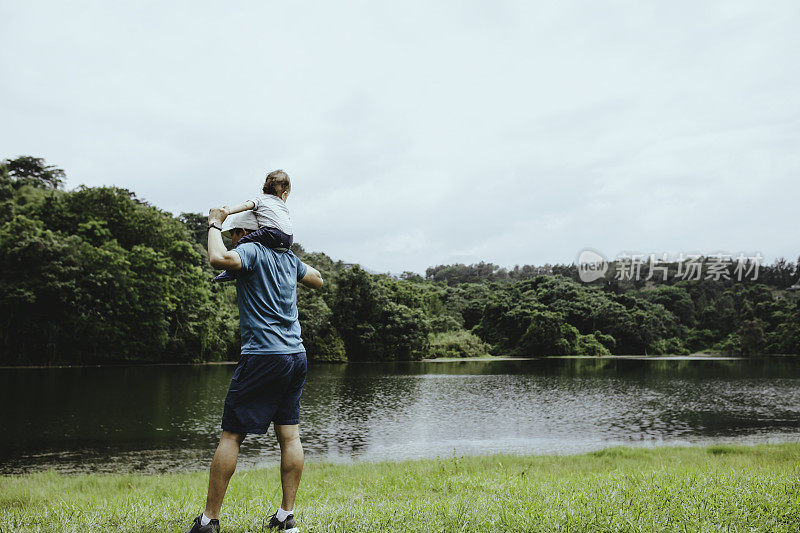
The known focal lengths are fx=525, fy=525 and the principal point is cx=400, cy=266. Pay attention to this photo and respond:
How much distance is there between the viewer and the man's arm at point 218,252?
300cm

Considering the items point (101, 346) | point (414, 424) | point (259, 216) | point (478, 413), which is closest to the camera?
point (259, 216)

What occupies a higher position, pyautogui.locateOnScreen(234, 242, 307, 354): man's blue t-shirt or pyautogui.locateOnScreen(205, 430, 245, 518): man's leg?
pyautogui.locateOnScreen(234, 242, 307, 354): man's blue t-shirt

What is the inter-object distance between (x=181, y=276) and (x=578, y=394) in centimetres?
2987

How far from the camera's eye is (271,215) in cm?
342

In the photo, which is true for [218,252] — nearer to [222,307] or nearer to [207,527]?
[207,527]

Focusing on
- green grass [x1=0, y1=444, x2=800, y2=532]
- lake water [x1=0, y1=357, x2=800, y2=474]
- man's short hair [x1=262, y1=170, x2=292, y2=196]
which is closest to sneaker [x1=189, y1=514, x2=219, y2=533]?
green grass [x1=0, y1=444, x2=800, y2=532]

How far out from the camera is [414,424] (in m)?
16.9

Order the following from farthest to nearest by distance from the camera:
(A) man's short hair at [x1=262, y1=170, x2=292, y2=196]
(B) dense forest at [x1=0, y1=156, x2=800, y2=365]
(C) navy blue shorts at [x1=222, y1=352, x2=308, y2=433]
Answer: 1. (B) dense forest at [x1=0, y1=156, x2=800, y2=365]
2. (A) man's short hair at [x1=262, y1=170, x2=292, y2=196]
3. (C) navy blue shorts at [x1=222, y1=352, x2=308, y2=433]

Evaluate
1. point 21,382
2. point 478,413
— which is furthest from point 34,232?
point 478,413

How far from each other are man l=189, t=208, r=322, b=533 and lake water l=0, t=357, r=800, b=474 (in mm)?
8653

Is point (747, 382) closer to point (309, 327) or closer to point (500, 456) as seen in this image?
point (500, 456)

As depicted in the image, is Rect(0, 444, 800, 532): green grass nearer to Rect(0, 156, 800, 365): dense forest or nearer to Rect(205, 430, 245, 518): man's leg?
Rect(205, 430, 245, 518): man's leg

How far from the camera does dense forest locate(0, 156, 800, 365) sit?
33.1 metres

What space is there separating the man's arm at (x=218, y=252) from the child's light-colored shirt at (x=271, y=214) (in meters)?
0.26
